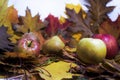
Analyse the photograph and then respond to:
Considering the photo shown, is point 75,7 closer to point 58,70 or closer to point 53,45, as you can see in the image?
point 53,45

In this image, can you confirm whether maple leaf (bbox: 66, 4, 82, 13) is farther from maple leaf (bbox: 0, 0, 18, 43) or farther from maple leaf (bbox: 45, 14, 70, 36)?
maple leaf (bbox: 0, 0, 18, 43)

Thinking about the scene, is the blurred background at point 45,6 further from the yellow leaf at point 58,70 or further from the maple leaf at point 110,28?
the yellow leaf at point 58,70

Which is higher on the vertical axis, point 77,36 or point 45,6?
point 45,6

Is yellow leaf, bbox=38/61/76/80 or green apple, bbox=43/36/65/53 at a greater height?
green apple, bbox=43/36/65/53

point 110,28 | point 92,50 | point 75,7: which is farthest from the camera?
point 75,7

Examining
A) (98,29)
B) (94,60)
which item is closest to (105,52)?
(94,60)

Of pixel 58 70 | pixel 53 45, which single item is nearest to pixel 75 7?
pixel 53 45

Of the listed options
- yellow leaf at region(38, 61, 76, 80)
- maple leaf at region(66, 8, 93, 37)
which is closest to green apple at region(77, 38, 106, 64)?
yellow leaf at region(38, 61, 76, 80)

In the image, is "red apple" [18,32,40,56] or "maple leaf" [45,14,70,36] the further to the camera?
"maple leaf" [45,14,70,36]
